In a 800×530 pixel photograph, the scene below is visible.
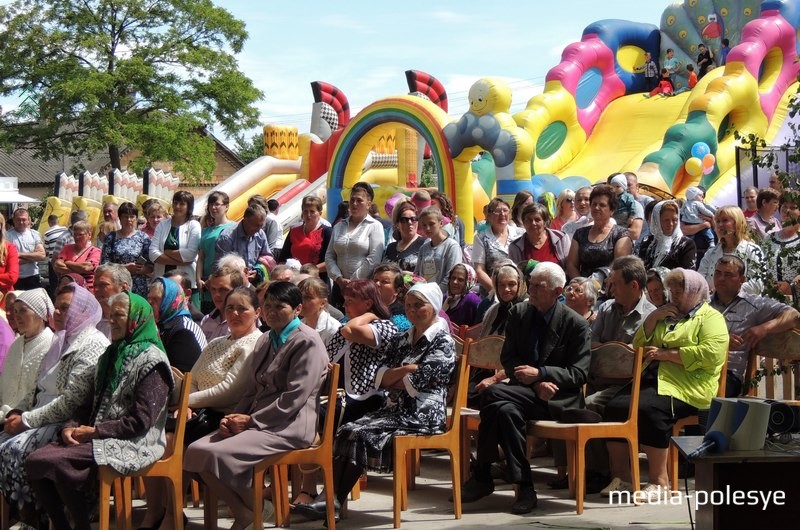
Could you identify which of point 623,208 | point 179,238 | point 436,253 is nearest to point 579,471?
point 436,253

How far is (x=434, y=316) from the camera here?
6668mm

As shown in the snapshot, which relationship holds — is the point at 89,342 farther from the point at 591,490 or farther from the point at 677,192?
the point at 677,192

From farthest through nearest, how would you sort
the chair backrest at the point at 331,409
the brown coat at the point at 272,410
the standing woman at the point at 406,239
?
1. the standing woman at the point at 406,239
2. the chair backrest at the point at 331,409
3. the brown coat at the point at 272,410

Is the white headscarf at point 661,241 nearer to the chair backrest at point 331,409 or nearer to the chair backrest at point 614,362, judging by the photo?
the chair backrest at point 614,362

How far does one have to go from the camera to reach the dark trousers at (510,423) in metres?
6.56

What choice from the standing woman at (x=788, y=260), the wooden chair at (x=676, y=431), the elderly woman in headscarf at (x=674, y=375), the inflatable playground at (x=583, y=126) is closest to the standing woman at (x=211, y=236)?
the elderly woman in headscarf at (x=674, y=375)

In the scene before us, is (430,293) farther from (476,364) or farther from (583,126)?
(583,126)

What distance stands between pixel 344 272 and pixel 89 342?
359cm

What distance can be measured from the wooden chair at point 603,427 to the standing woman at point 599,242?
209 centimetres

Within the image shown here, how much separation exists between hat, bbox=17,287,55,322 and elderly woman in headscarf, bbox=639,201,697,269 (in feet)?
14.8

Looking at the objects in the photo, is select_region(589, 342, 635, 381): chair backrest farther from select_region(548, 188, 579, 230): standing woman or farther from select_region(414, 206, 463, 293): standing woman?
select_region(548, 188, 579, 230): standing woman

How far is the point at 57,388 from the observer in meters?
6.46

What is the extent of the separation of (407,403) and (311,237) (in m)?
3.96

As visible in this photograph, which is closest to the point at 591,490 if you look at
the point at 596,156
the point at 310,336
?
the point at 310,336
